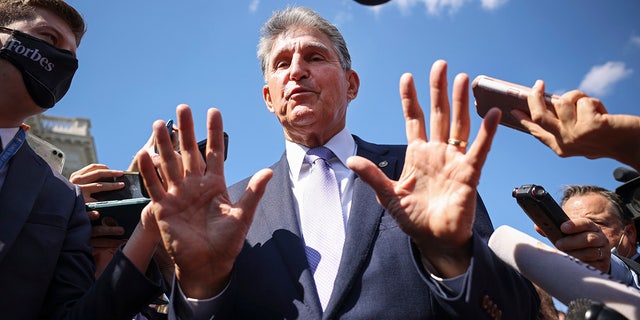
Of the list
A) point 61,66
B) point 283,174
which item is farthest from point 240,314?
point 61,66

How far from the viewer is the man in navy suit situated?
7.39 ft

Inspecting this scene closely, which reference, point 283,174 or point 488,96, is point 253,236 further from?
point 488,96

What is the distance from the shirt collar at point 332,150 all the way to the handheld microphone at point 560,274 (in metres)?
1.07

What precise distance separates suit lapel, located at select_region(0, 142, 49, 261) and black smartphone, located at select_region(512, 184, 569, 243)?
245 cm

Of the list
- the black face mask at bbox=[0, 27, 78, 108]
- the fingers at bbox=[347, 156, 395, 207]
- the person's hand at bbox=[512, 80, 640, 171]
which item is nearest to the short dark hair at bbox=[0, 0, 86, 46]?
the black face mask at bbox=[0, 27, 78, 108]

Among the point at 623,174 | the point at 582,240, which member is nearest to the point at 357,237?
the point at 582,240

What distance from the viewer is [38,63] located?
10.2 feet

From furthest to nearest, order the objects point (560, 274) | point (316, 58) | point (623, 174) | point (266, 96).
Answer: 1. point (623, 174)
2. point (266, 96)
3. point (316, 58)
4. point (560, 274)

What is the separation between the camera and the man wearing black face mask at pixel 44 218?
261 centimetres

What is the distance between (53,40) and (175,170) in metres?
1.42

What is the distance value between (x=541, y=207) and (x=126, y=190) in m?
2.29

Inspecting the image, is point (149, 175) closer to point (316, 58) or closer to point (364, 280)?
point (364, 280)

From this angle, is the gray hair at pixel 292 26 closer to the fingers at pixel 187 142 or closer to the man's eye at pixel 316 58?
the man's eye at pixel 316 58

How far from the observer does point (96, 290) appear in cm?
260
